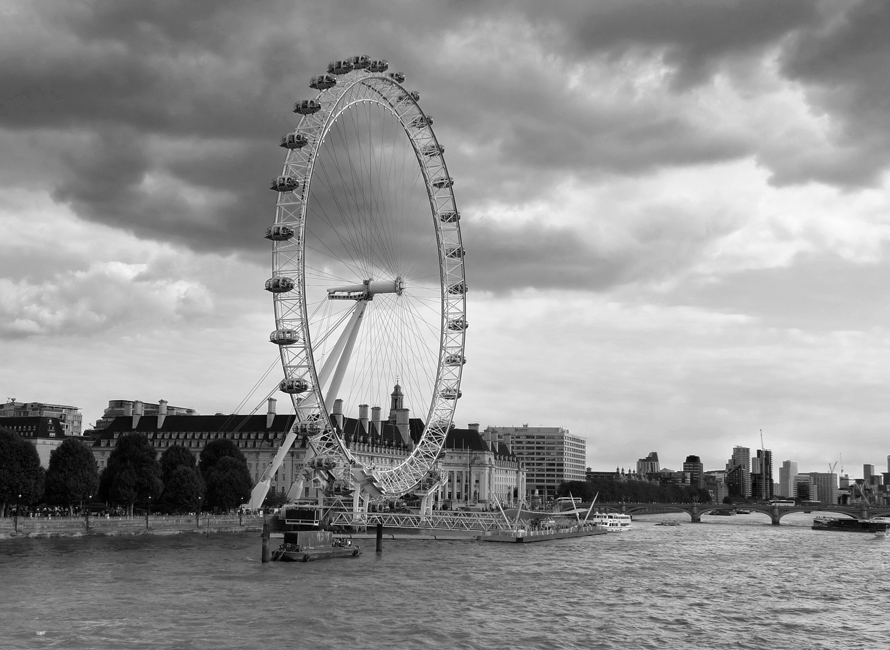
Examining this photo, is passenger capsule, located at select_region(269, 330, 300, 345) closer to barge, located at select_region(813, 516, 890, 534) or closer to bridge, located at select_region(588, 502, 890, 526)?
bridge, located at select_region(588, 502, 890, 526)

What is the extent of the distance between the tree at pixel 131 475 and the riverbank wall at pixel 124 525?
2.69 meters

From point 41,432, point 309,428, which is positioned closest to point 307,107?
point 309,428

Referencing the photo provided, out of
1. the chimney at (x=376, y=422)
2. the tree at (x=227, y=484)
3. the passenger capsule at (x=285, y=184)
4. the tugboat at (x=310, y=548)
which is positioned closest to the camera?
the tugboat at (x=310, y=548)

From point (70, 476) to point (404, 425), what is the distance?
100099 millimetres

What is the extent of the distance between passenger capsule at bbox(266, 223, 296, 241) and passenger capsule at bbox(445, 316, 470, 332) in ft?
73.1

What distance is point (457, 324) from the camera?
9412cm

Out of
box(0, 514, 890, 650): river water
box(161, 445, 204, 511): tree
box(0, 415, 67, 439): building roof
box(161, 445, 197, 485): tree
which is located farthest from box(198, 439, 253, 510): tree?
box(0, 415, 67, 439): building roof

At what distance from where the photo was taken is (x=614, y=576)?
67.6m

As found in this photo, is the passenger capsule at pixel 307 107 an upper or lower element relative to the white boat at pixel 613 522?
upper

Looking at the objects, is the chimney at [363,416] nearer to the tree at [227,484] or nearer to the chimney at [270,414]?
the chimney at [270,414]

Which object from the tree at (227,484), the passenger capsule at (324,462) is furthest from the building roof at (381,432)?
the passenger capsule at (324,462)

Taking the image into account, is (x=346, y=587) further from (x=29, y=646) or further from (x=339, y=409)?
(x=339, y=409)

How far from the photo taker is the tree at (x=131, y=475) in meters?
94.4

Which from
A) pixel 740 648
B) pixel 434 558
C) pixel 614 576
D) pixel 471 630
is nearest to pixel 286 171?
pixel 434 558
